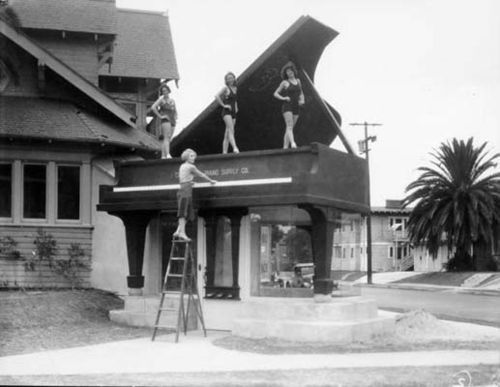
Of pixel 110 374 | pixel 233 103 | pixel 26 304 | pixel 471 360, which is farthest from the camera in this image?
pixel 26 304

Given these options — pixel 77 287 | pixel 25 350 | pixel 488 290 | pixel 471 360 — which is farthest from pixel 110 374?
pixel 488 290

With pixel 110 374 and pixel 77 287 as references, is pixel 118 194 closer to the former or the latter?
pixel 77 287

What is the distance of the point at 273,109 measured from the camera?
14945mm

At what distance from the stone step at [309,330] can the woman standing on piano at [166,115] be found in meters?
3.90

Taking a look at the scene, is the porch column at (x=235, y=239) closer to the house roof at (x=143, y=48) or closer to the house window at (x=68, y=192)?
the house window at (x=68, y=192)

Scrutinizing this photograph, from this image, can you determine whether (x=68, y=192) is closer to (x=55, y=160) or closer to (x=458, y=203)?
(x=55, y=160)

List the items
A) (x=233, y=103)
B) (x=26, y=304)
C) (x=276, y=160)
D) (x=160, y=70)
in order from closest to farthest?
1. (x=276, y=160)
2. (x=233, y=103)
3. (x=26, y=304)
4. (x=160, y=70)

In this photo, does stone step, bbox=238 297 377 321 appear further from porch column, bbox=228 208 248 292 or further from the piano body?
porch column, bbox=228 208 248 292

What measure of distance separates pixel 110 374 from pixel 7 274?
405 inches

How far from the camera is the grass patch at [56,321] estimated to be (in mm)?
12477

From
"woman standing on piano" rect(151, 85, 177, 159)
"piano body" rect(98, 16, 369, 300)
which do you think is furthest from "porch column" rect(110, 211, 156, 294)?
"woman standing on piano" rect(151, 85, 177, 159)

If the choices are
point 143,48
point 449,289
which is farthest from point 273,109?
point 449,289

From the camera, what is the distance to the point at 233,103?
47.2 feet

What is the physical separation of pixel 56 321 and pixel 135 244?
203 cm
